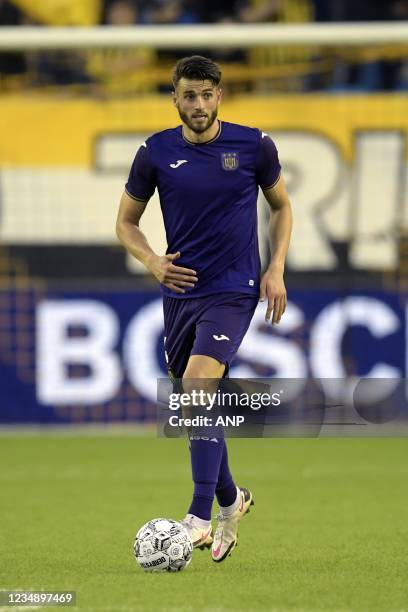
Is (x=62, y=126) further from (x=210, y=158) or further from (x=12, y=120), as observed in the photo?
(x=210, y=158)

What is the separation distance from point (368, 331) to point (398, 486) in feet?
12.9

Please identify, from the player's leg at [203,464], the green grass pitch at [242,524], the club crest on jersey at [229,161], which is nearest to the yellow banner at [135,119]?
the green grass pitch at [242,524]

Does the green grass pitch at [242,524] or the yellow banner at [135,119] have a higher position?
the yellow banner at [135,119]

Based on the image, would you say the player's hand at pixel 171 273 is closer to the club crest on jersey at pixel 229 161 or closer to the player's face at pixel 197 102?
the club crest on jersey at pixel 229 161

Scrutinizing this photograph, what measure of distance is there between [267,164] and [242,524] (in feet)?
7.83

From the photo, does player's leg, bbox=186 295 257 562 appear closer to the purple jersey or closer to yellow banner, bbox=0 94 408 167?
the purple jersey

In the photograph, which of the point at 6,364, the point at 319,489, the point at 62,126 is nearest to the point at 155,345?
the point at 6,364

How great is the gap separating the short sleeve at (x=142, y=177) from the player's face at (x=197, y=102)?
27cm

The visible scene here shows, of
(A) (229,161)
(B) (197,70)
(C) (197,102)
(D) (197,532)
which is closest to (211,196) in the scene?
(A) (229,161)

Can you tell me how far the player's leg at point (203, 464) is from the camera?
5.99 metres

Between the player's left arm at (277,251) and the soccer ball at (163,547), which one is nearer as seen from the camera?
the soccer ball at (163,547)

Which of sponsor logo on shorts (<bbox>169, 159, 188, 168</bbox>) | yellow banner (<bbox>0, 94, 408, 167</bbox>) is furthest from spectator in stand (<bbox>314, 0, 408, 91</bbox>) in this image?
sponsor logo on shorts (<bbox>169, 159, 188, 168</bbox>)

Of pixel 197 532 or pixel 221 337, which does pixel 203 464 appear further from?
pixel 221 337

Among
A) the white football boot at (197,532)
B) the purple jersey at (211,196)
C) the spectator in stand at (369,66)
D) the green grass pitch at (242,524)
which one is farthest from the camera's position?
the spectator in stand at (369,66)
